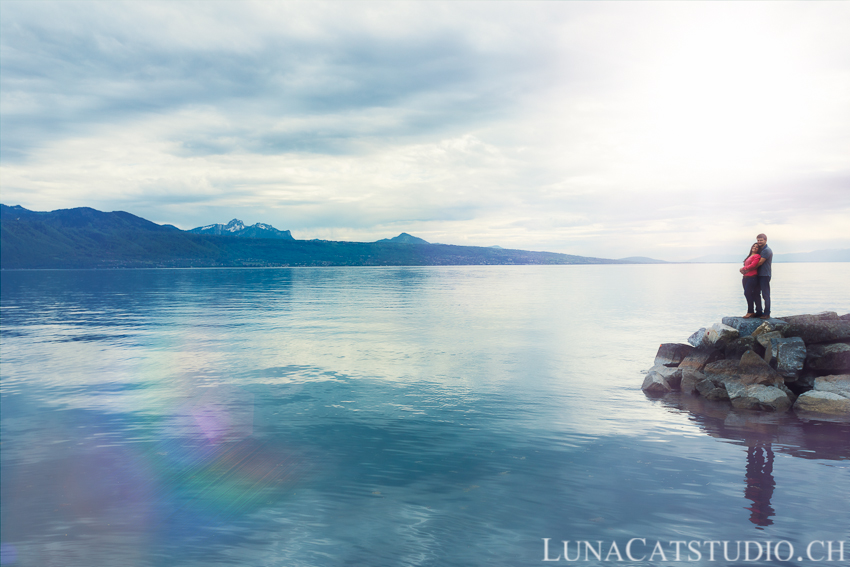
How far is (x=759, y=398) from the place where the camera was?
19.0 meters

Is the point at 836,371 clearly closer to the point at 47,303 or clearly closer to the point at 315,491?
the point at 315,491

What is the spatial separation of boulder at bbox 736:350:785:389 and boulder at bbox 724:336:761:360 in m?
0.82

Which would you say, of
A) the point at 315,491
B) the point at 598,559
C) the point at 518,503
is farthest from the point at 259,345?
the point at 598,559

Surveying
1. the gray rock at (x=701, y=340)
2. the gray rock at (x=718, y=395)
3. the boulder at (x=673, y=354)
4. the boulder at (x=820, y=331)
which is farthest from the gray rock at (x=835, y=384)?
the boulder at (x=673, y=354)

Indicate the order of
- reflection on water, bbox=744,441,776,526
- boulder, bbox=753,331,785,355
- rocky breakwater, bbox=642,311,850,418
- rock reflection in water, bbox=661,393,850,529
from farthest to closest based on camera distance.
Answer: boulder, bbox=753,331,785,355 → rocky breakwater, bbox=642,311,850,418 → rock reflection in water, bbox=661,393,850,529 → reflection on water, bbox=744,441,776,526

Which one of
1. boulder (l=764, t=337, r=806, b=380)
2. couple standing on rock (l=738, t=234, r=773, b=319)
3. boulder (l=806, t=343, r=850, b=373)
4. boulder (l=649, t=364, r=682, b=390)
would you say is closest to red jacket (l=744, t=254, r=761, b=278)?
couple standing on rock (l=738, t=234, r=773, b=319)

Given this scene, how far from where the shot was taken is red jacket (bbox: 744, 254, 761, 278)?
2196 cm

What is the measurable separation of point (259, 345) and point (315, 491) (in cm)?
2533

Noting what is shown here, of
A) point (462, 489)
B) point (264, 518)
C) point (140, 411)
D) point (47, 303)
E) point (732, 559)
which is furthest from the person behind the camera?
point (47, 303)

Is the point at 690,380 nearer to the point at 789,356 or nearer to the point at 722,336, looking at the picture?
the point at 722,336

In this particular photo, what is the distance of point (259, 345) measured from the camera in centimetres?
3606

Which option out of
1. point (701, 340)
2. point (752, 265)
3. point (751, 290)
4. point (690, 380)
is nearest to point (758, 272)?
point (752, 265)

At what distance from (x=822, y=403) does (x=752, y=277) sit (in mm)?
6336

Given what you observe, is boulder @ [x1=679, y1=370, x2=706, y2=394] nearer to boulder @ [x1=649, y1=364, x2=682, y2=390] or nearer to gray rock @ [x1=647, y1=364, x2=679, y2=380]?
boulder @ [x1=649, y1=364, x2=682, y2=390]
